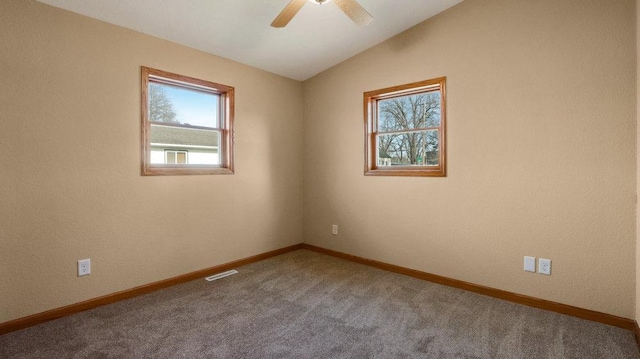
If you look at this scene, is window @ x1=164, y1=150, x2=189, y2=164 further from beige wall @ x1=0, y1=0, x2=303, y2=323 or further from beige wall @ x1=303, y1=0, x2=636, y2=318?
beige wall @ x1=303, y1=0, x2=636, y2=318

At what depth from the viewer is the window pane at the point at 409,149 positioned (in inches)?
129

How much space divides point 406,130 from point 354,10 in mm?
1518

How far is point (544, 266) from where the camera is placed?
255 centimetres

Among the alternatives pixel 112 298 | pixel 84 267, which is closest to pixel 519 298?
pixel 112 298

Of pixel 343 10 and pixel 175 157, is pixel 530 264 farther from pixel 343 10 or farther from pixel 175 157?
pixel 175 157

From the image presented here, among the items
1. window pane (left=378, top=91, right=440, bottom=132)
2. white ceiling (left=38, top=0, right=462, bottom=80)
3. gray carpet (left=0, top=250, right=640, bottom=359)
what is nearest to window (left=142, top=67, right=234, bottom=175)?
white ceiling (left=38, top=0, right=462, bottom=80)

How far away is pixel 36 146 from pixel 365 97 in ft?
10.1

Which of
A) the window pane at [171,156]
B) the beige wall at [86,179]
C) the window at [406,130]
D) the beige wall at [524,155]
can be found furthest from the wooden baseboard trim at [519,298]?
the window pane at [171,156]

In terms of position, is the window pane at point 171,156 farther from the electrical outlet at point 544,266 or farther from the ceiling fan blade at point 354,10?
the electrical outlet at point 544,266

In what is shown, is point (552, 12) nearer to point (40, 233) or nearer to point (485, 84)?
point (485, 84)

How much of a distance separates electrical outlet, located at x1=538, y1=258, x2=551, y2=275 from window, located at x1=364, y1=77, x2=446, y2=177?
1.08 m

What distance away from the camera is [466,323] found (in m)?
2.29

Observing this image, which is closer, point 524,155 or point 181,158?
point 524,155

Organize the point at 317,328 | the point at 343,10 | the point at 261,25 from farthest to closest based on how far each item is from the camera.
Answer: the point at 261,25, the point at 343,10, the point at 317,328
